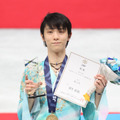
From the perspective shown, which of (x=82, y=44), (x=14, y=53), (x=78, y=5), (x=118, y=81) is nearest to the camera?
(x=118, y=81)

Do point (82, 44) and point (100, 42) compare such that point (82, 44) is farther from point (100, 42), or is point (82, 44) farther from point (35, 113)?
point (35, 113)

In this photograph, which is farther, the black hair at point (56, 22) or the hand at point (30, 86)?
the black hair at point (56, 22)

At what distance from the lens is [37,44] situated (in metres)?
4.91

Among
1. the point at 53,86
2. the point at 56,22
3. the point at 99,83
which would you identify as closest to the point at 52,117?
the point at 53,86

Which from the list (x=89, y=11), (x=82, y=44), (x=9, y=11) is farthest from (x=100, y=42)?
(x=9, y=11)

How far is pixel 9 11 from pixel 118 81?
4.98 m

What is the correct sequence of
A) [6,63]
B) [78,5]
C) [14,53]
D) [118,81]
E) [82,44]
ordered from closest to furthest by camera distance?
[118,81], [6,63], [14,53], [82,44], [78,5]

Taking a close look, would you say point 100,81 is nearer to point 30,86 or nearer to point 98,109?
point 98,109

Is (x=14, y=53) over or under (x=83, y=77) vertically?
under

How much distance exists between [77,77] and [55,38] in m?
0.21

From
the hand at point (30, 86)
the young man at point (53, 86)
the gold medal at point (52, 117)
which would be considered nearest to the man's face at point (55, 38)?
the young man at point (53, 86)

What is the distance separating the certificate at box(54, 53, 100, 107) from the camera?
1.49 metres

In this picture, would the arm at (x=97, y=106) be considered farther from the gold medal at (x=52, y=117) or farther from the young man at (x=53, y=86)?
the gold medal at (x=52, y=117)

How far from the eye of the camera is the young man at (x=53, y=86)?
1.51 m
